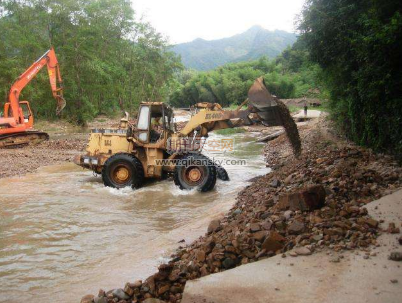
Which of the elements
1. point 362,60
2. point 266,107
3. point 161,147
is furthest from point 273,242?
point 161,147

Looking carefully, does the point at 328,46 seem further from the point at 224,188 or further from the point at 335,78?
the point at 224,188

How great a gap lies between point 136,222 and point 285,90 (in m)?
49.1

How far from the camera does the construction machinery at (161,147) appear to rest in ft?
29.8

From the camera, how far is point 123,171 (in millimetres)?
9750

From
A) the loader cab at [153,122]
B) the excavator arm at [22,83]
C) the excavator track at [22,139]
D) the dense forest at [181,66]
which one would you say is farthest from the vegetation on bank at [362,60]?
the excavator track at [22,139]

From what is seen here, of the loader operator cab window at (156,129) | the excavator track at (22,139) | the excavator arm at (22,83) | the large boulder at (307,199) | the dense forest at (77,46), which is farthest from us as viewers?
the dense forest at (77,46)

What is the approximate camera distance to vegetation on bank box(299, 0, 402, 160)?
5996 millimetres

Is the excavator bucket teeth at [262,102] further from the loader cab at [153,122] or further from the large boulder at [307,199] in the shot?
the large boulder at [307,199]

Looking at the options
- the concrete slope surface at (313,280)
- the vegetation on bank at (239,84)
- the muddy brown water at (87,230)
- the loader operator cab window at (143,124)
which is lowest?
the muddy brown water at (87,230)

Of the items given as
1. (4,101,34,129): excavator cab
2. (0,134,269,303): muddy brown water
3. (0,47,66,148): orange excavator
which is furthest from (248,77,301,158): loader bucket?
Answer: (4,101,34,129): excavator cab

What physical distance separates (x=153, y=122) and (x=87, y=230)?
14.1 feet

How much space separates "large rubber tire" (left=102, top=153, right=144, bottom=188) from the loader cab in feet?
2.28

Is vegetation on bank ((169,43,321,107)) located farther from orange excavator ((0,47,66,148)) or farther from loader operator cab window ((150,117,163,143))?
loader operator cab window ((150,117,163,143))

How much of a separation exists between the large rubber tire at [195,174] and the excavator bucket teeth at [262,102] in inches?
72.9
